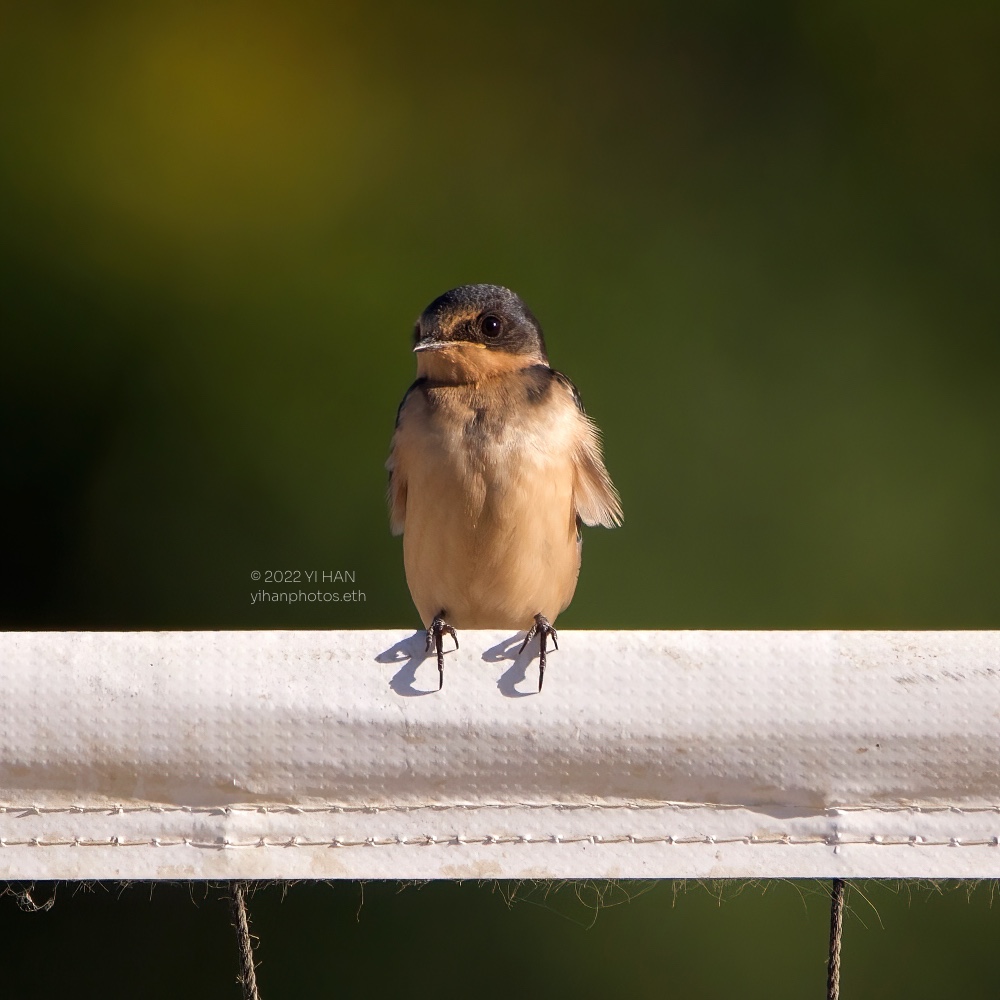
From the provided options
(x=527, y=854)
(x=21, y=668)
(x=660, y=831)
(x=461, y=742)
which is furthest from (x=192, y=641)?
(x=660, y=831)

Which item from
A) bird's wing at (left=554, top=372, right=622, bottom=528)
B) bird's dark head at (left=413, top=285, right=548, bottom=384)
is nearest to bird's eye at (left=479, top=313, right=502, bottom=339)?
bird's dark head at (left=413, top=285, right=548, bottom=384)

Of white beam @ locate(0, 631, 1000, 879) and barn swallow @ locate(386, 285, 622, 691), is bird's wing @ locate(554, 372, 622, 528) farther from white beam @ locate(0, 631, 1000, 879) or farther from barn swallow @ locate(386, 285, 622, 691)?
white beam @ locate(0, 631, 1000, 879)

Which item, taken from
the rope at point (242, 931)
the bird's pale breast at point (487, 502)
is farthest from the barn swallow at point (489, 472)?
the rope at point (242, 931)

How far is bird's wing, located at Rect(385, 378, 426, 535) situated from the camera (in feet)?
9.11

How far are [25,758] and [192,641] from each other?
206mm

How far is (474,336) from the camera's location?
280 centimetres

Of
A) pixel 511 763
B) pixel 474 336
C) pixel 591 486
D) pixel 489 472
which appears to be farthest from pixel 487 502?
pixel 511 763

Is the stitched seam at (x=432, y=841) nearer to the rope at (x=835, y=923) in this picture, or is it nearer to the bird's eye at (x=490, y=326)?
the rope at (x=835, y=923)

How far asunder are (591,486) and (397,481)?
46cm

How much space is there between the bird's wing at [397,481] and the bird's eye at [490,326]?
19cm

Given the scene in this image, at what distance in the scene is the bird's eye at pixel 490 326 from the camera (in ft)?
9.26

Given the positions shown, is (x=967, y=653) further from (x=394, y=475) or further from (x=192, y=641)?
(x=394, y=475)

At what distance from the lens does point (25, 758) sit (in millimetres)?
1258

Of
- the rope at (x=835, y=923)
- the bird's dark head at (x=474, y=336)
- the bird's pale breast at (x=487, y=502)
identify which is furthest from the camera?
the bird's dark head at (x=474, y=336)
